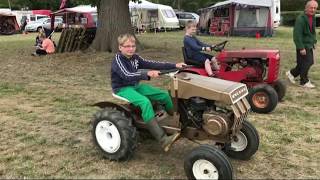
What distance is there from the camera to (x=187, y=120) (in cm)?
511

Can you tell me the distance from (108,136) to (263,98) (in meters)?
→ 3.31

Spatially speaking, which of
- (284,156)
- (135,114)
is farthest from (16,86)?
(284,156)

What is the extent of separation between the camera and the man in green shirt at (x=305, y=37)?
31.8 feet

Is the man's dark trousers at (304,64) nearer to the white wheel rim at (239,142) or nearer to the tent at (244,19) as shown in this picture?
the white wheel rim at (239,142)

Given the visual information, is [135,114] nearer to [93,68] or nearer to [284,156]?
[284,156]

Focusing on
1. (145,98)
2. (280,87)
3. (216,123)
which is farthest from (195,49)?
(216,123)

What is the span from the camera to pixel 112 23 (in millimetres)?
15438

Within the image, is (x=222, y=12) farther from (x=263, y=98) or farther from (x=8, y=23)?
(x=263, y=98)

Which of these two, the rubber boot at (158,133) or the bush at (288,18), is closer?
the rubber boot at (158,133)

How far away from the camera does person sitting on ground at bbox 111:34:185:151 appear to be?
5.09 metres

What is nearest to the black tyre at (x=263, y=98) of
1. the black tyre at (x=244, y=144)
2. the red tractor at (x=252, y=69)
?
the red tractor at (x=252, y=69)

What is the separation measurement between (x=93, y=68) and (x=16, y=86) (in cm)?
293

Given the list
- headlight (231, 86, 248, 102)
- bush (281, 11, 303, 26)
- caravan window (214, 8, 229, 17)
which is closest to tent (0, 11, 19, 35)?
caravan window (214, 8, 229, 17)

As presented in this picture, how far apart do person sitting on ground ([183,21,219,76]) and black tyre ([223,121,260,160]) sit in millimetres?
2866
